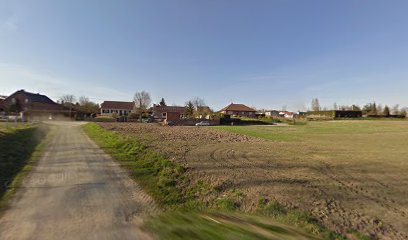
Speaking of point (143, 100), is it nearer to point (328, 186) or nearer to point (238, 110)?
point (238, 110)

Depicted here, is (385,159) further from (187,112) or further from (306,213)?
(187,112)

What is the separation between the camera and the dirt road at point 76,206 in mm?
4797

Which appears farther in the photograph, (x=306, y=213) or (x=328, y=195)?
(x=328, y=195)

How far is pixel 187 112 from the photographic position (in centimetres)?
9044

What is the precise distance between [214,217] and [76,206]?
11.2ft

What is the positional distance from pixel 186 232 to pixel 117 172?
18.6 ft

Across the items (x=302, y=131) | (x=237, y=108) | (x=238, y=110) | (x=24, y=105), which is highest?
(x=24, y=105)

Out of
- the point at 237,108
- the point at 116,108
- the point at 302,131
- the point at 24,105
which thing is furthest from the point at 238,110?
the point at 24,105

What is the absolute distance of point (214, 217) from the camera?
18.7 feet

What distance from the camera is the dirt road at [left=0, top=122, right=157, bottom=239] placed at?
480 cm

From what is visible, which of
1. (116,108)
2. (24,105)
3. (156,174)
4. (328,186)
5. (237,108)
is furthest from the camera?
(237,108)

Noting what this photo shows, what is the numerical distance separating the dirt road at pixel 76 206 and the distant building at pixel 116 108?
96.4 m

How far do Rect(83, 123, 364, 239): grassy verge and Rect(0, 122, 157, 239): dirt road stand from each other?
0.50m

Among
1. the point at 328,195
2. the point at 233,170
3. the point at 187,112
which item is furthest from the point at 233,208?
the point at 187,112
